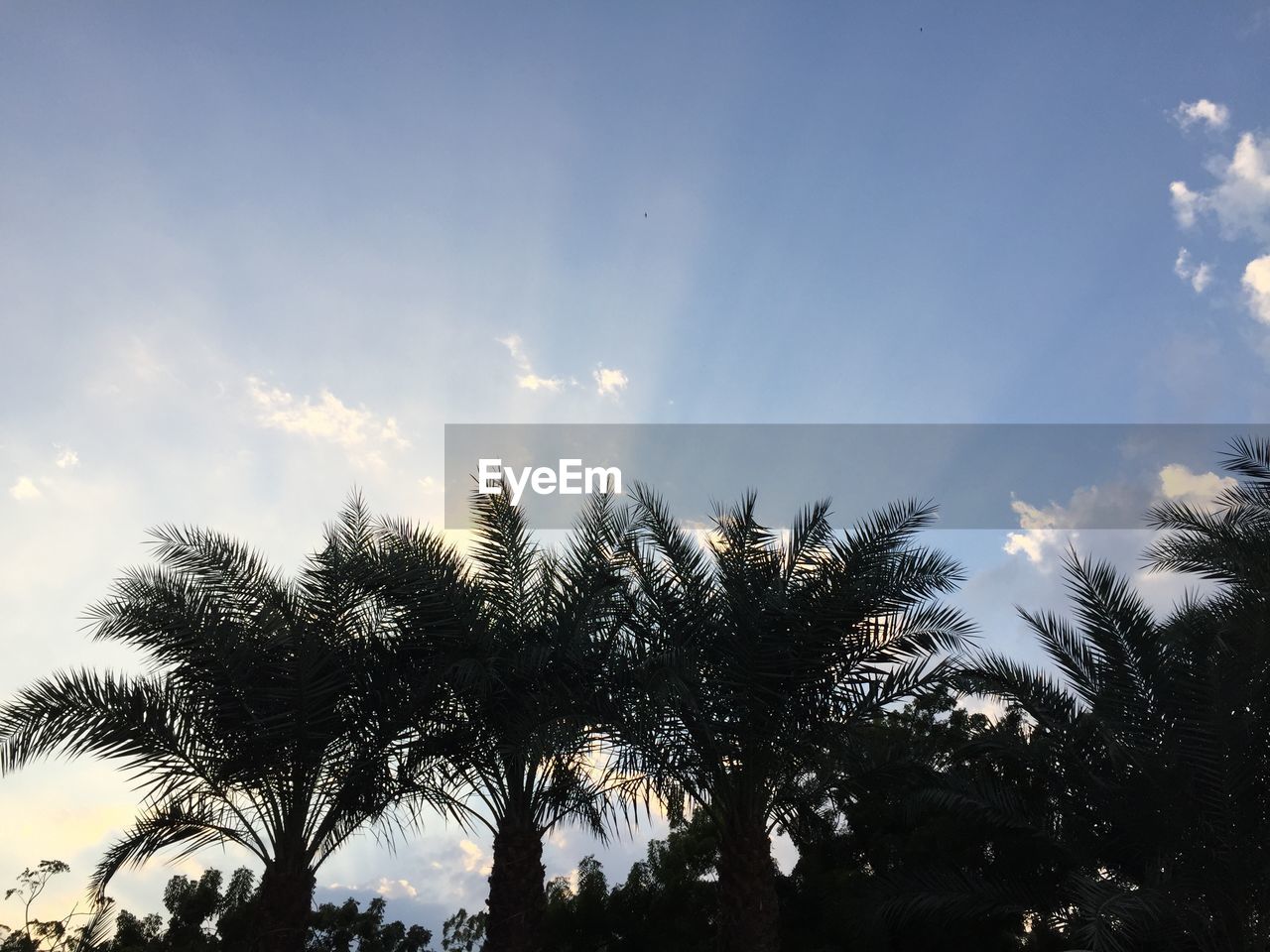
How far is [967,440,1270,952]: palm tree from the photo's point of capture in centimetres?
942

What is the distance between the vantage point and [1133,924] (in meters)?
9.35

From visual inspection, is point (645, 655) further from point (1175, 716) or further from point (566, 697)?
point (1175, 716)

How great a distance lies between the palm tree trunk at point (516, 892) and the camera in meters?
11.1

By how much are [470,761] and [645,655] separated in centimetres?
275

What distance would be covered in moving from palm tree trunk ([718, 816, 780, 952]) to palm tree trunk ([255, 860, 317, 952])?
16.1ft

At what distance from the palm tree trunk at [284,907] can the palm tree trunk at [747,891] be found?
4921mm

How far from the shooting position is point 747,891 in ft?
35.0

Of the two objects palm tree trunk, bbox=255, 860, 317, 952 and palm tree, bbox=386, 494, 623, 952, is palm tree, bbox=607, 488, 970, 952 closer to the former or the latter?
palm tree, bbox=386, 494, 623, 952

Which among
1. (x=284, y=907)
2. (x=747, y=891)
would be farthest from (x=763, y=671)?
(x=284, y=907)

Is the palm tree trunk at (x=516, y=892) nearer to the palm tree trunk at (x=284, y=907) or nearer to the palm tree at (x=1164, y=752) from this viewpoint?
the palm tree trunk at (x=284, y=907)

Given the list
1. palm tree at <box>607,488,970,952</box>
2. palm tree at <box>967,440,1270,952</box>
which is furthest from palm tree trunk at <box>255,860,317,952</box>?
palm tree at <box>967,440,1270,952</box>

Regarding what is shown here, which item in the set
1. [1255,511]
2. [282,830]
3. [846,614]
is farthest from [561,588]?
[1255,511]

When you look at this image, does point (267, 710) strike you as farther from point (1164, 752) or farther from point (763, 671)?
point (1164, 752)

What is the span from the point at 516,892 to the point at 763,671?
4.21 m
